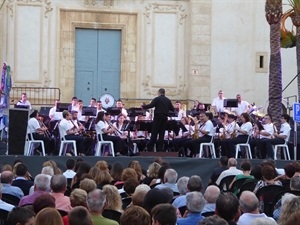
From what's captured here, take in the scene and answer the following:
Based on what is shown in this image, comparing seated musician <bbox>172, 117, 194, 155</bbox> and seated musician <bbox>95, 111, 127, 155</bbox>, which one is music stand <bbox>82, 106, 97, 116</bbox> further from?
seated musician <bbox>172, 117, 194, 155</bbox>

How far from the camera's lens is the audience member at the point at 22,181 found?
1313 centimetres

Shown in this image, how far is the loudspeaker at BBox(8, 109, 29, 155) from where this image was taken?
21.9 metres

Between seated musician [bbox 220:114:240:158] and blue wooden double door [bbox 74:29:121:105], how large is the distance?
986cm

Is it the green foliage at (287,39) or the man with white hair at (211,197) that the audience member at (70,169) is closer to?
the man with white hair at (211,197)

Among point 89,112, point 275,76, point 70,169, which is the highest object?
point 275,76

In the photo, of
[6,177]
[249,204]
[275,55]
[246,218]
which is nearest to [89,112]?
[275,55]

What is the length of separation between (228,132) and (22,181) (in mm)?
11787

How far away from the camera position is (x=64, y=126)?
23438 millimetres

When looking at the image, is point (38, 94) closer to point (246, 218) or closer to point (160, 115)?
point (160, 115)

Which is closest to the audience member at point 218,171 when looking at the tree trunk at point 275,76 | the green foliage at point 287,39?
the tree trunk at point 275,76

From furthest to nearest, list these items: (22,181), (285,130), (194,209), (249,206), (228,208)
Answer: (285,130) < (22,181) < (194,209) < (249,206) < (228,208)

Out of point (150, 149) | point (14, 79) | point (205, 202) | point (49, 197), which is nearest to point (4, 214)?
point (49, 197)

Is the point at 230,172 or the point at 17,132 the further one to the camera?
the point at 17,132

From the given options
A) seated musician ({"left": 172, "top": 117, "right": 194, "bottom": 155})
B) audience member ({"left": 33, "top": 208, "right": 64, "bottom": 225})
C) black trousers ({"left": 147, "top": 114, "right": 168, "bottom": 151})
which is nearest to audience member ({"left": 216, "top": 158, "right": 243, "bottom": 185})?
black trousers ({"left": 147, "top": 114, "right": 168, "bottom": 151})
